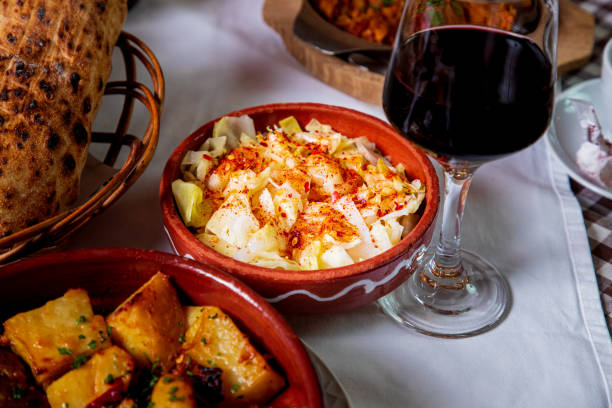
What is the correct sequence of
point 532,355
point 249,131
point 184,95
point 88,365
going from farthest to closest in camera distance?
point 184,95 < point 249,131 < point 532,355 < point 88,365

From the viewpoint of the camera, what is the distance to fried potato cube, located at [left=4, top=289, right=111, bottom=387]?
3.20 feet

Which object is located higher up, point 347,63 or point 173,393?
point 347,63

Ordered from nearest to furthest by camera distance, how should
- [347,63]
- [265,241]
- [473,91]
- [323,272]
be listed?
[473,91], [323,272], [265,241], [347,63]

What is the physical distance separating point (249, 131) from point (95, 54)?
A: 1.39 feet

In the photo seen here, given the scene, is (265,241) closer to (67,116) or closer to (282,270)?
(282,270)

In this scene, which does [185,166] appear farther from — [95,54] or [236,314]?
[236,314]

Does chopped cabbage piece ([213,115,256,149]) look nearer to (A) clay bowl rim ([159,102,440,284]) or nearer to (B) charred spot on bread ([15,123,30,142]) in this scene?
(A) clay bowl rim ([159,102,440,284])

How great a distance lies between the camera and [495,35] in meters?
1.05

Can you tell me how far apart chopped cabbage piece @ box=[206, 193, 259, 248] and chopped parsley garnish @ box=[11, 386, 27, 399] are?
0.49 metres

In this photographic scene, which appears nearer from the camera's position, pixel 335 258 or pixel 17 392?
pixel 17 392

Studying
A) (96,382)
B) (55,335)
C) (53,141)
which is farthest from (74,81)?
(96,382)

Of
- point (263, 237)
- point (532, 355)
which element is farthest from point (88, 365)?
point (532, 355)

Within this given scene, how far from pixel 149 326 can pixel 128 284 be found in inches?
5.5

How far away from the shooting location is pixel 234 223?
4.10 ft
